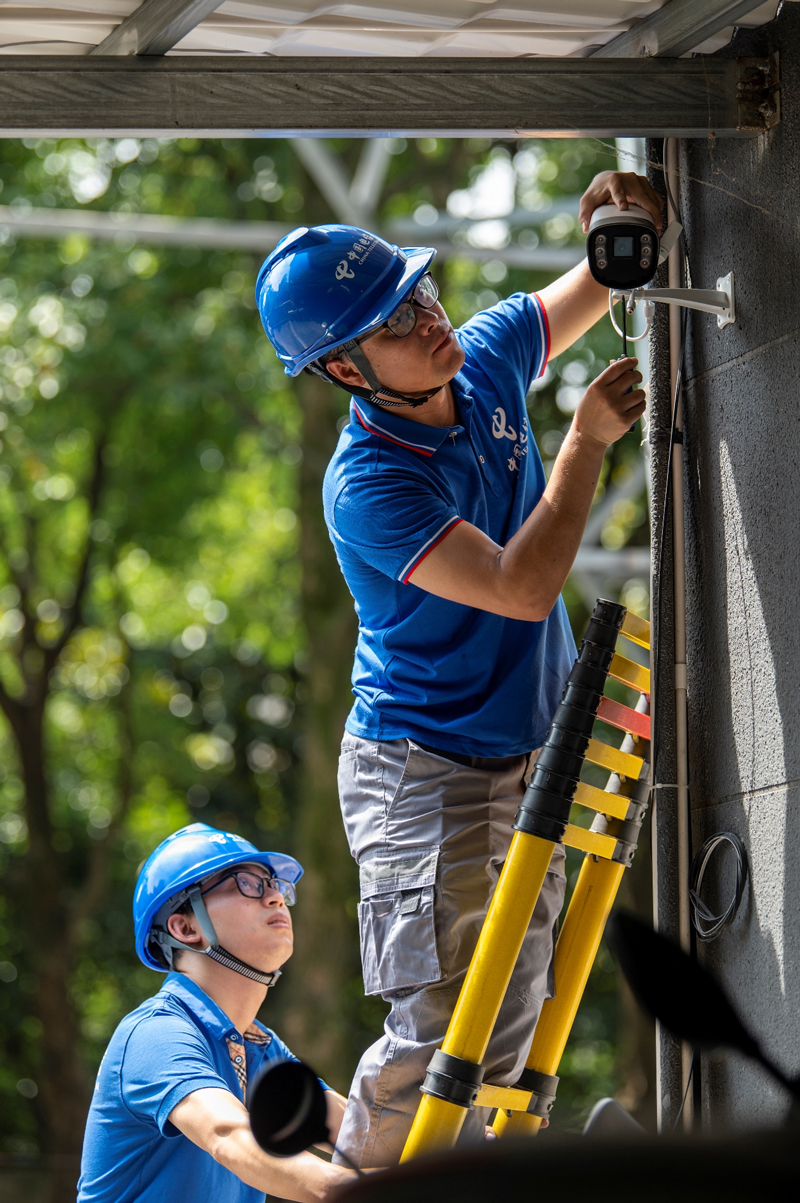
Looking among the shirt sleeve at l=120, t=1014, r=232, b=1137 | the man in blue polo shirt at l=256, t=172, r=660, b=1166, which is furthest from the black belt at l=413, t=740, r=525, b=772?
the shirt sleeve at l=120, t=1014, r=232, b=1137

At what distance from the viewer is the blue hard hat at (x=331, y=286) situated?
12.0 feet

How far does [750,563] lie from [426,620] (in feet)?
2.63

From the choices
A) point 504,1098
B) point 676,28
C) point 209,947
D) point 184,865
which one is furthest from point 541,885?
point 676,28

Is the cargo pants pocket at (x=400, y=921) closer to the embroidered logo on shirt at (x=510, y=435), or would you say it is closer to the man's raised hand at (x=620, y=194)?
the embroidered logo on shirt at (x=510, y=435)

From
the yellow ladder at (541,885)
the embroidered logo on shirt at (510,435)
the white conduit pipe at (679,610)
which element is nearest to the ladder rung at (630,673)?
the yellow ladder at (541,885)

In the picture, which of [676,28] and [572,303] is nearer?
[676,28]

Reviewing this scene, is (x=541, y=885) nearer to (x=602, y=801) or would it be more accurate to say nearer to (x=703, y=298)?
(x=602, y=801)

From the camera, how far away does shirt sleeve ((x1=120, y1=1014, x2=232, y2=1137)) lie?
152 inches

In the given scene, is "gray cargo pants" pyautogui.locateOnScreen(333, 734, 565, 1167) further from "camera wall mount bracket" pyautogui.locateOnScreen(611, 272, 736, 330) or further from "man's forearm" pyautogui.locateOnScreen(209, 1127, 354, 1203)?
"camera wall mount bracket" pyautogui.locateOnScreen(611, 272, 736, 330)

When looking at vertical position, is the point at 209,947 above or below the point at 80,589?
below

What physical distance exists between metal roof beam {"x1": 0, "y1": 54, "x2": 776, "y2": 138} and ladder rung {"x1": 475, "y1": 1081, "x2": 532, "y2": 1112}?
2.19 m

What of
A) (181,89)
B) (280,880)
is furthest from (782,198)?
(280,880)

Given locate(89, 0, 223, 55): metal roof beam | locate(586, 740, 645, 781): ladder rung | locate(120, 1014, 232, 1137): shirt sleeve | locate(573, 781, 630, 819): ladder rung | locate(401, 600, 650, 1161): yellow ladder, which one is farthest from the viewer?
locate(120, 1014, 232, 1137): shirt sleeve

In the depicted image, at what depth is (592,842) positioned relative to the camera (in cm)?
360
